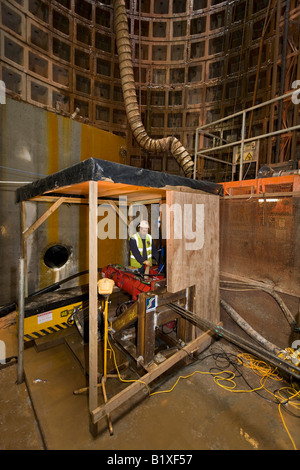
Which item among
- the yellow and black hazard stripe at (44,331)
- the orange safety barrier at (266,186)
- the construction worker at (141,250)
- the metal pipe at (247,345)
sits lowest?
the yellow and black hazard stripe at (44,331)

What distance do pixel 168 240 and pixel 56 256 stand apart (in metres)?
5.39

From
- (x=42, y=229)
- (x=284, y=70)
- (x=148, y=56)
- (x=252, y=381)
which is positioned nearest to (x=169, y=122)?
(x=148, y=56)

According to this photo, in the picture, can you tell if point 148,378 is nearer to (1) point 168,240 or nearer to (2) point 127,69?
(1) point 168,240

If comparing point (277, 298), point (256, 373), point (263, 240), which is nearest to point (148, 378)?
point (256, 373)

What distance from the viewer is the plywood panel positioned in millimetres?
3775

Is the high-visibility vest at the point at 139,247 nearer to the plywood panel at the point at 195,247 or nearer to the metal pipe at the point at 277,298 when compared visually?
the plywood panel at the point at 195,247

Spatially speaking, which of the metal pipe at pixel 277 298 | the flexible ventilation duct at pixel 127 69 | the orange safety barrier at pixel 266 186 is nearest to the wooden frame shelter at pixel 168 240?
the orange safety barrier at pixel 266 186

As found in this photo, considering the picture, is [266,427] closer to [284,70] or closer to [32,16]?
[284,70]

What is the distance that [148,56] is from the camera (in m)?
12.0

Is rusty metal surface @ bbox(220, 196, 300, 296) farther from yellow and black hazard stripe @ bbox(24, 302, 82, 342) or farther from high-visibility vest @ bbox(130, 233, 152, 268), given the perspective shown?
yellow and black hazard stripe @ bbox(24, 302, 82, 342)

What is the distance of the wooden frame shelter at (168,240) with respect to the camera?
2492mm

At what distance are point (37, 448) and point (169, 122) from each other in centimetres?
1378

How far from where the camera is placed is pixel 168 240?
3797mm

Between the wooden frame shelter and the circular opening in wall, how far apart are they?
2768 millimetres
